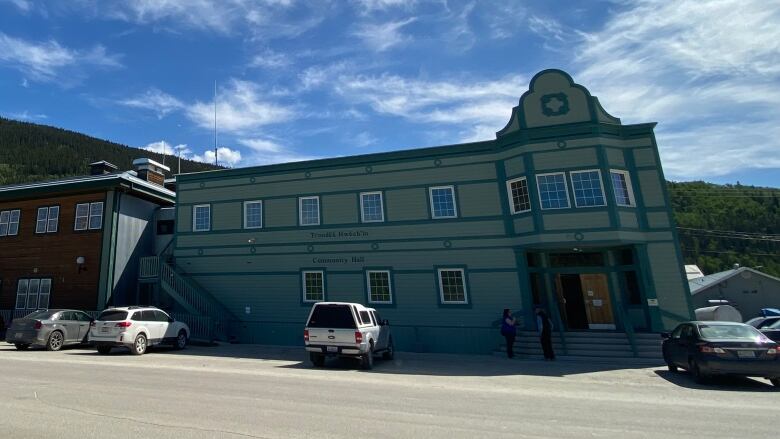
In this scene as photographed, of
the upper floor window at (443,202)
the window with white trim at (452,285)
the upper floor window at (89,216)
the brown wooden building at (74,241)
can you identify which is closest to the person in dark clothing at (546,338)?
the window with white trim at (452,285)

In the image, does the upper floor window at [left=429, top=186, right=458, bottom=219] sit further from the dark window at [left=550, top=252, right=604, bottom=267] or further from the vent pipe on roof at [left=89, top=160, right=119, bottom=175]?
the vent pipe on roof at [left=89, top=160, right=119, bottom=175]

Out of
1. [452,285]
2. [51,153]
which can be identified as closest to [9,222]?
[452,285]

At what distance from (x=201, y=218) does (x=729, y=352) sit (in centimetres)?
2157

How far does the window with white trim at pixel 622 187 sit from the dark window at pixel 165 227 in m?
22.5

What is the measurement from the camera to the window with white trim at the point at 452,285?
18.2 metres

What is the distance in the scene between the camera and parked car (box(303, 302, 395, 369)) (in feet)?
40.2

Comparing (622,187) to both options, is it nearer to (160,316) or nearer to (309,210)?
(309,210)

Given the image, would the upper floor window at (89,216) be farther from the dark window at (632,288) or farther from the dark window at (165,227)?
the dark window at (632,288)

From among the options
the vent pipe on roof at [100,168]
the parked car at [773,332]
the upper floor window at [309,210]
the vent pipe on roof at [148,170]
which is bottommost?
the parked car at [773,332]

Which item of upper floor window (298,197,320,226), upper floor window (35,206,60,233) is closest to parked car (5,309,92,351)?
upper floor window (35,206,60,233)

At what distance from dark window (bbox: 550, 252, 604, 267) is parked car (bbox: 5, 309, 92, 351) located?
63.6 feet

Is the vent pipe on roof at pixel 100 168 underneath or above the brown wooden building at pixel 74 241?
above

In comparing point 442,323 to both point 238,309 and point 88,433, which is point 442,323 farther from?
point 88,433

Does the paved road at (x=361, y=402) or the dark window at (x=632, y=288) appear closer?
the paved road at (x=361, y=402)
